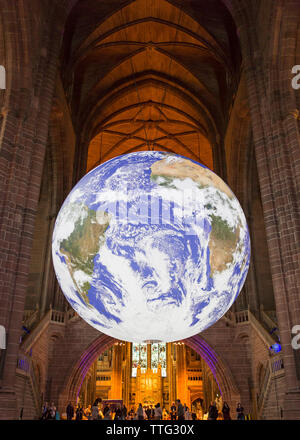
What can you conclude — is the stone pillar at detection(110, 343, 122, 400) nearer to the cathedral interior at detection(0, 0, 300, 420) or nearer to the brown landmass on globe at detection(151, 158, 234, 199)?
the cathedral interior at detection(0, 0, 300, 420)

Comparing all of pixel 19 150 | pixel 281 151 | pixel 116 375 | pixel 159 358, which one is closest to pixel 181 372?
pixel 159 358

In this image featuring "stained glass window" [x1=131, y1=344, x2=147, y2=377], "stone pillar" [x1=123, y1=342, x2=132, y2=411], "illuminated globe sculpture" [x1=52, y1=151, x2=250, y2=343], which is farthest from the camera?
"stained glass window" [x1=131, y1=344, x2=147, y2=377]

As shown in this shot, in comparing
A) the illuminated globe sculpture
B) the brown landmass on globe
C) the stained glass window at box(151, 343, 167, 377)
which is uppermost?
the stained glass window at box(151, 343, 167, 377)

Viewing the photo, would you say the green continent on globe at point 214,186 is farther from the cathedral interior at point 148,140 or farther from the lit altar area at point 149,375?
the lit altar area at point 149,375

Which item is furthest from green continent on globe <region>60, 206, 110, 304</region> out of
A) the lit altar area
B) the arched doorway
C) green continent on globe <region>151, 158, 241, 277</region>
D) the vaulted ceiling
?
the lit altar area

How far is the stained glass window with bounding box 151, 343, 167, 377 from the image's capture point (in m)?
31.9

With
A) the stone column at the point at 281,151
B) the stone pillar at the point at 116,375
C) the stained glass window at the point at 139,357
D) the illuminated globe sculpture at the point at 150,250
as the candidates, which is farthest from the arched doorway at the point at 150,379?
the illuminated globe sculpture at the point at 150,250

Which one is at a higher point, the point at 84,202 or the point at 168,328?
the point at 84,202

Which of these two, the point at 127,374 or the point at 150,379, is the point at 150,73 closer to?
the point at 127,374

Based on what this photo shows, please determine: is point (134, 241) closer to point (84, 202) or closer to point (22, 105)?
point (84, 202)

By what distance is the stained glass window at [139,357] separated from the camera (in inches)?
1255
